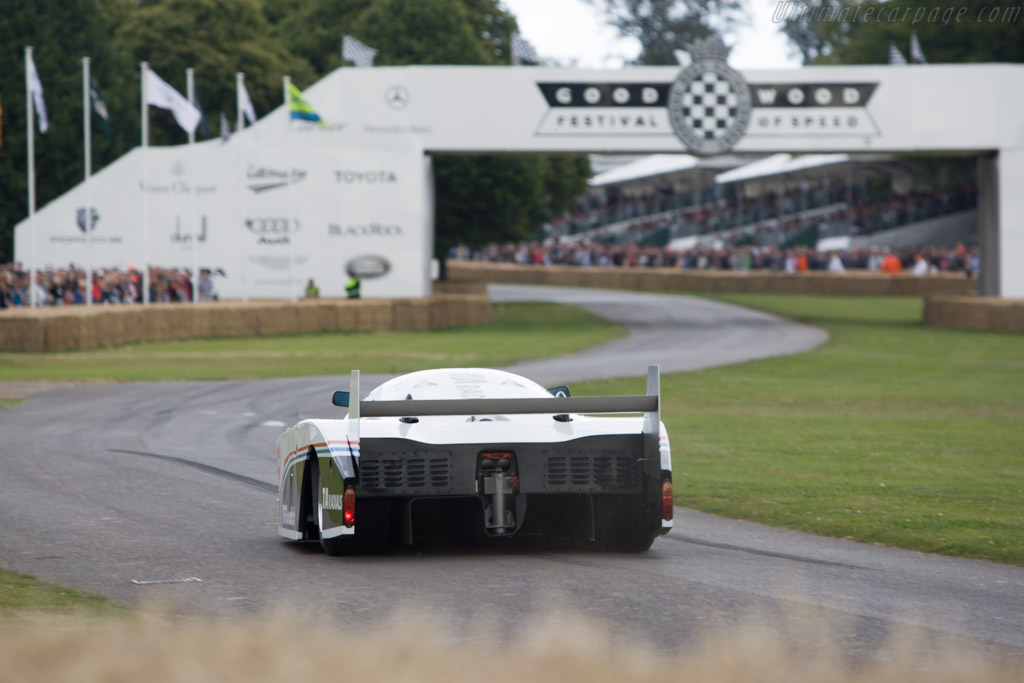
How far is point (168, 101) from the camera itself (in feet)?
101

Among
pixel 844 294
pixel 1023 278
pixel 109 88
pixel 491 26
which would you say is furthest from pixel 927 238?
pixel 109 88

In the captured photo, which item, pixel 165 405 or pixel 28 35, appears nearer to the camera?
pixel 165 405

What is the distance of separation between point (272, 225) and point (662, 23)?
70780 millimetres

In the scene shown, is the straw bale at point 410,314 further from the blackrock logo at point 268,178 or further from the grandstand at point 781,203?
the grandstand at point 781,203

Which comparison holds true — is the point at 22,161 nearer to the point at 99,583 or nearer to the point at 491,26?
the point at 491,26

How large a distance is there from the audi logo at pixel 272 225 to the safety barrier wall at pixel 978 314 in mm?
18599

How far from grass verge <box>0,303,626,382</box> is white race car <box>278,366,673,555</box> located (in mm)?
15747

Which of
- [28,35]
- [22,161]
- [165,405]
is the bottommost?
[165,405]

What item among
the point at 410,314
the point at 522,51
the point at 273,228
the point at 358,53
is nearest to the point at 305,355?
the point at 410,314

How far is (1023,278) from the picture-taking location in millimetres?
37094

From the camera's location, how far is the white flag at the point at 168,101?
99.2 ft

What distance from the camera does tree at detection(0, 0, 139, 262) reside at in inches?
1859

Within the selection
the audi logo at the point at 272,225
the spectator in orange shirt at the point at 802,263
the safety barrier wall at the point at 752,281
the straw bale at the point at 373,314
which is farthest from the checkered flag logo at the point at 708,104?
the spectator in orange shirt at the point at 802,263

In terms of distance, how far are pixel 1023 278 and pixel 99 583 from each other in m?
34.2
